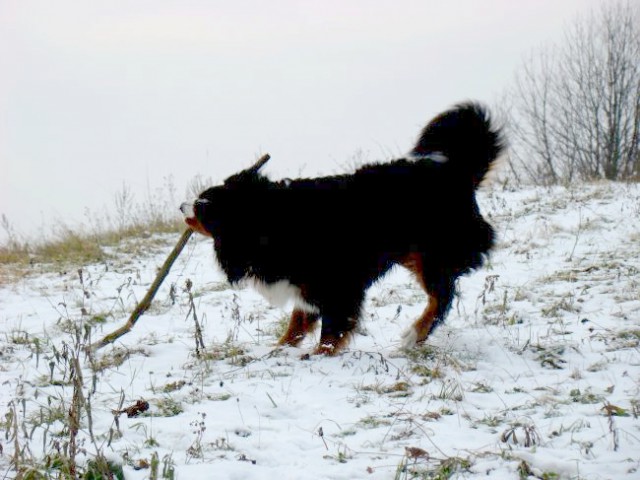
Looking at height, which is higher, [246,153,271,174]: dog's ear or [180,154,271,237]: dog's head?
[246,153,271,174]: dog's ear

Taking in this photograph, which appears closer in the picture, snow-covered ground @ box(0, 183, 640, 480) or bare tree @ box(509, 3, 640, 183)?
snow-covered ground @ box(0, 183, 640, 480)

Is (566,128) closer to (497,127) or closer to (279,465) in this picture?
(497,127)

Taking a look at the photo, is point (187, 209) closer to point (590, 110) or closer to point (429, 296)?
point (429, 296)

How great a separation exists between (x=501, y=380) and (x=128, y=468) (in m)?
2.07

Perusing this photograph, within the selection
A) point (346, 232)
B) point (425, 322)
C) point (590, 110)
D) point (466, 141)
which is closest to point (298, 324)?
point (346, 232)

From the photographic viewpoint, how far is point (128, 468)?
2533 mm

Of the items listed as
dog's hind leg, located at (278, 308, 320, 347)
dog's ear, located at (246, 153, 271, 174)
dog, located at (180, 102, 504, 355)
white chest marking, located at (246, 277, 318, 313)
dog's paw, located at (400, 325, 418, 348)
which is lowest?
dog's paw, located at (400, 325, 418, 348)

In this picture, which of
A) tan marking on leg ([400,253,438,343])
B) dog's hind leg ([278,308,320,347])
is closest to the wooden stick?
dog's hind leg ([278,308,320,347])

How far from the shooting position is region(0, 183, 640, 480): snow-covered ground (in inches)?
100

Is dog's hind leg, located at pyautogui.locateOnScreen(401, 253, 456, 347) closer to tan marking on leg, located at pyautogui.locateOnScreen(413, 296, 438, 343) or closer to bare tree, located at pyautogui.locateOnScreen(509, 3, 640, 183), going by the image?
tan marking on leg, located at pyautogui.locateOnScreen(413, 296, 438, 343)

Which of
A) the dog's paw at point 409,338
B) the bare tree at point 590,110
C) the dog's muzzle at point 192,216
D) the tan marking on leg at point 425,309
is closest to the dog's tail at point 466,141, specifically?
the tan marking on leg at point 425,309

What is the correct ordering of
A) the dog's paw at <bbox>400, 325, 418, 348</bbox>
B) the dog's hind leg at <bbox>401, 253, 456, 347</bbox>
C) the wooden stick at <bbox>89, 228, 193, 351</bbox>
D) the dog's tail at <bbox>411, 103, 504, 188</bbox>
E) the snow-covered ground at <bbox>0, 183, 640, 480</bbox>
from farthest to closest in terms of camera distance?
the dog's tail at <bbox>411, 103, 504, 188</bbox>, the dog's hind leg at <bbox>401, 253, 456, 347</bbox>, the dog's paw at <bbox>400, 325, 418, 348</bbox>, the wooden stick at <bbox>89, 228, 193, 351</bbox>, the snow-covered ground at <bbox>0, 183, 640, 480</bbox>

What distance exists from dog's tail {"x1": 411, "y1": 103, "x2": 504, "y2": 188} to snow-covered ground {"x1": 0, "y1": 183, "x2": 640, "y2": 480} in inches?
45.3

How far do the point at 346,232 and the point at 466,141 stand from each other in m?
1.31
